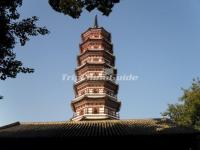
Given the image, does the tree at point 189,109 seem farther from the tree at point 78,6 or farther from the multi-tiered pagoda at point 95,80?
the tree at point 78,6

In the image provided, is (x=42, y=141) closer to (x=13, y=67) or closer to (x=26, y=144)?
(x=26, y=144)

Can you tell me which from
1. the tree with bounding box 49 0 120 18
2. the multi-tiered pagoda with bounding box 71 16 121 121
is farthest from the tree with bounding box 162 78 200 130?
the tree with bounding box 49 0 120 18

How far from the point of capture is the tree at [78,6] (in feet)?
32.1

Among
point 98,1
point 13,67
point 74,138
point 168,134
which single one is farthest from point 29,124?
point 98,1

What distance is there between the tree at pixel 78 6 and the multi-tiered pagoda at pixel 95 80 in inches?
869

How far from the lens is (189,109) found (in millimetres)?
27781

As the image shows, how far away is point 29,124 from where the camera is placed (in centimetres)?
2077

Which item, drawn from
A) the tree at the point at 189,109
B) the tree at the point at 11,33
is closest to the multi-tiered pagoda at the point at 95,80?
the tree at the point at 189,109

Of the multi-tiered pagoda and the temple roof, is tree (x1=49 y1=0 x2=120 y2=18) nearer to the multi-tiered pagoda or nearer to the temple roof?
the temple roof

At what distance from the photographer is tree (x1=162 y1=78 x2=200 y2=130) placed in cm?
2753

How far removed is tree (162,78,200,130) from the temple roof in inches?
319

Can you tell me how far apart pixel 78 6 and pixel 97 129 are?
892 cm

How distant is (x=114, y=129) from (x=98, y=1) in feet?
29.7

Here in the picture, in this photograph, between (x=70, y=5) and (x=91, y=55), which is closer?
(x=70, y=5)
